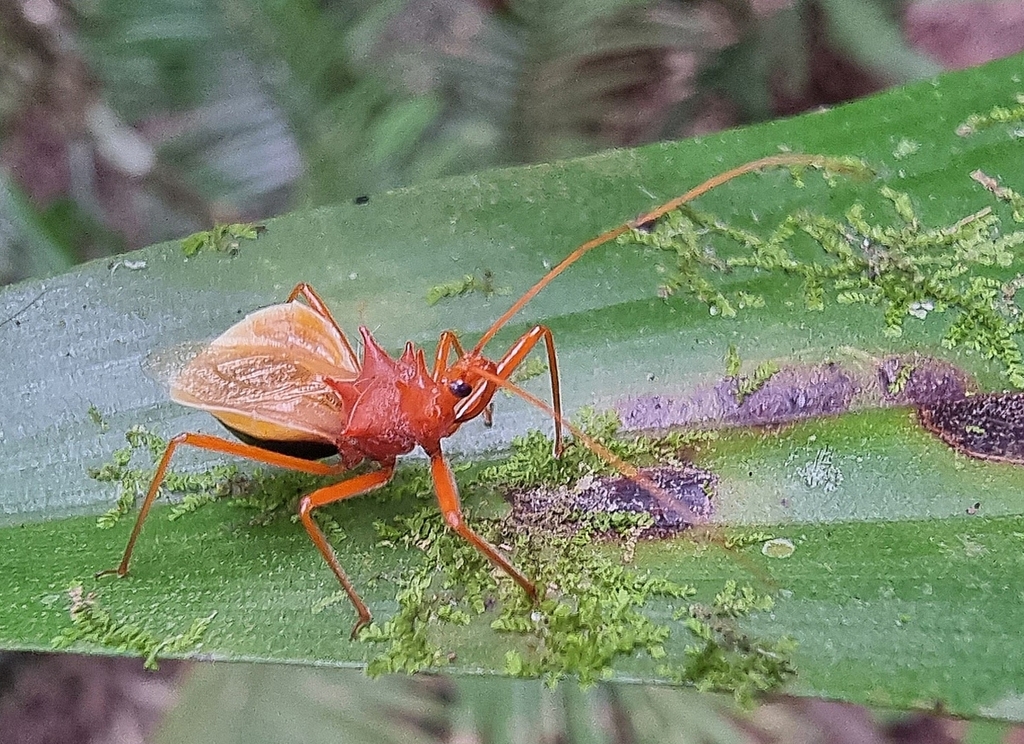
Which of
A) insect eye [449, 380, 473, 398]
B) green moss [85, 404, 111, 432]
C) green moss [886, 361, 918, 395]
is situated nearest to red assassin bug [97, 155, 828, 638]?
insect eye [449, 380, 473, 398]

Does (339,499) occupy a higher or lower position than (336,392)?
lower

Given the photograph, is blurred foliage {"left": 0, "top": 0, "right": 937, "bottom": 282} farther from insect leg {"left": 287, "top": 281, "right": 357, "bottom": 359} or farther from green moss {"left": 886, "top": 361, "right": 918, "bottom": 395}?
green moss {"left": 886, "top": 361, "right": 918, "bottom": 395}

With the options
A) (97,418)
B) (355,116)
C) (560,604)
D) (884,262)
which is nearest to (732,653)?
(560,604)

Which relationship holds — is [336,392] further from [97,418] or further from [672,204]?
[672,204]

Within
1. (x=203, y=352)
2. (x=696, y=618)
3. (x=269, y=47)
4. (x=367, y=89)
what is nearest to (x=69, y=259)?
(x=269, y=47)

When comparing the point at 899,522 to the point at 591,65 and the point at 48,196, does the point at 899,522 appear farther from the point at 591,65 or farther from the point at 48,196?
the point at 48,196
